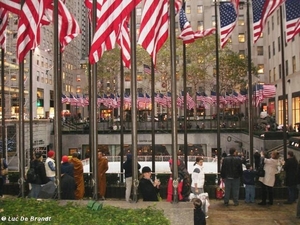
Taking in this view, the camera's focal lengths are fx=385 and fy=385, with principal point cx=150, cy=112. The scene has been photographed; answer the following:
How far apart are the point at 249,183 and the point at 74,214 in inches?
304

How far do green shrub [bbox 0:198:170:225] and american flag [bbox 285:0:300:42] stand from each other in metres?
11.0

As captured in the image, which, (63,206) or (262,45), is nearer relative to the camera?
(63,206)

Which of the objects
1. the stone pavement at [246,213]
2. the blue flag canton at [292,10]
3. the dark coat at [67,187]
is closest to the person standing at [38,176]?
the dark coat at [67,187]

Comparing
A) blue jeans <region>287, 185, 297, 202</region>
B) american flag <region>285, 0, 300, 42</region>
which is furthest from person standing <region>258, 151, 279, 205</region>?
american flag <region>285, 0, 300, 42</region>

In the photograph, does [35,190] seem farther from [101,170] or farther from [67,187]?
[101,170]

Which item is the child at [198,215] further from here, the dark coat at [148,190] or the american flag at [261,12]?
Result: the american flag at [261,12]

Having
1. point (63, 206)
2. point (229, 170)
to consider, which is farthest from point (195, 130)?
point (63, 206)

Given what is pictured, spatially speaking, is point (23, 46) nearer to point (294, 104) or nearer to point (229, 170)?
point (229, 170)

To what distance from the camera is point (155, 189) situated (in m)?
9.95

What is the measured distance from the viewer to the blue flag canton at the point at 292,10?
15850 millimetres

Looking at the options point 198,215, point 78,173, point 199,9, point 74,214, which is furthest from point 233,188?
point 199,9

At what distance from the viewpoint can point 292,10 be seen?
16.0 m

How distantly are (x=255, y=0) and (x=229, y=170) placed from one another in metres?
7.66

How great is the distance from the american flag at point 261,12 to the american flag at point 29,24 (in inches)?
315
